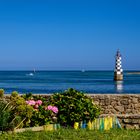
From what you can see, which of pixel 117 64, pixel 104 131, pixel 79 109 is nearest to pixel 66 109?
pixel 79 109

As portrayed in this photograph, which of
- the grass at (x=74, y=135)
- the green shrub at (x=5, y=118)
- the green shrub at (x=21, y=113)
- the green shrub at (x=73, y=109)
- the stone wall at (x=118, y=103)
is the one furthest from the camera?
the stone wall at (x=118, y=103)

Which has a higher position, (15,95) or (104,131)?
(15,95)

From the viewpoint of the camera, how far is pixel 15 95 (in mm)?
13031

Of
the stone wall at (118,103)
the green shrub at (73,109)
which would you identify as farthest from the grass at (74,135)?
the stone wall at (118,103)

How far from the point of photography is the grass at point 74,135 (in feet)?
36.8

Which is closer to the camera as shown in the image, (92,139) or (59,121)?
(92,139)

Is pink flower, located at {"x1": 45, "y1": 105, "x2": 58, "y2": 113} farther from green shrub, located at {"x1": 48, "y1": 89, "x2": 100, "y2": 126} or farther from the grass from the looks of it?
the grass

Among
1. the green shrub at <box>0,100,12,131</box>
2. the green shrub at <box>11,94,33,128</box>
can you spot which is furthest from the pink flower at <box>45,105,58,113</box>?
the green shrub at <box>0,100,12,131</box>

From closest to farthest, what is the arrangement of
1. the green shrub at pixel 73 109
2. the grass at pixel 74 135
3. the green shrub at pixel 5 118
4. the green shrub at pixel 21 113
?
the grass at pixel 74 135 < the green shrub at pixel 5 118 < the green shrub at pixel 21 113 < the green shrub at pixel 73 109

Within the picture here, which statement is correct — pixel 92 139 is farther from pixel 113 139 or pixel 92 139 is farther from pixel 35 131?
pixel 35 131

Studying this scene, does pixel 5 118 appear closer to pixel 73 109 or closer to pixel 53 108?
pixel 53 108

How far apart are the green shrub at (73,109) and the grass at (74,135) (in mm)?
644

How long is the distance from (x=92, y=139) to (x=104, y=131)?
1485 mm

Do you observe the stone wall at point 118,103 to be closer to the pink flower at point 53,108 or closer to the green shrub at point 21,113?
the pink flower at point 53,108
